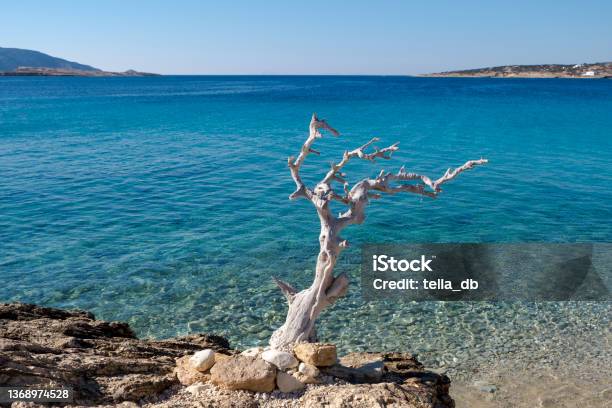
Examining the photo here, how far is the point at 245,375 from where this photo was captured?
7707 mm

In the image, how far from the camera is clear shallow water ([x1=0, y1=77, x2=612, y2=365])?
14.6 m

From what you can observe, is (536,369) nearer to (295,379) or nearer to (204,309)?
(295,379)

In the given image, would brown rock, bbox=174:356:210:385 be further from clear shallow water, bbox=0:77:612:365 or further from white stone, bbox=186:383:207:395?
clear shallow water, bbox=0:77:612:365

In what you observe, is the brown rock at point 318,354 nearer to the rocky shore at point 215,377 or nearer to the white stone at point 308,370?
the rocky shore at point 215,377

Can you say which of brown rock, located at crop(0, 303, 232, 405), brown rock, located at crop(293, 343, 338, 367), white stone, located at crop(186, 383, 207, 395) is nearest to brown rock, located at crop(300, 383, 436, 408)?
brown rock, located at crop(293, 343, 338, 367)

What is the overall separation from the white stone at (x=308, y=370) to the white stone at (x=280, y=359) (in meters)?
0.14

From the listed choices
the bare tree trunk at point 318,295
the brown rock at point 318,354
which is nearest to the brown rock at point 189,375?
the bare tree trunk at point 318,295

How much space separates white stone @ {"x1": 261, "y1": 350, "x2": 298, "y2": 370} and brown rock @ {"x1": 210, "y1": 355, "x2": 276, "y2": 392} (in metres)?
0.20

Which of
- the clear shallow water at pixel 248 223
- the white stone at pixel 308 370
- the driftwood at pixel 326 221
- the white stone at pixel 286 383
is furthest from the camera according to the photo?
the clear shallow water at pixel 248 223

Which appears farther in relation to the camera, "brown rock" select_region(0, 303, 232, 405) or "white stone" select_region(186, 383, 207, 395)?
"white stone" select_region(186, 383, 207, 395)

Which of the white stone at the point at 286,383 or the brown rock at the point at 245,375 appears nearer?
the brown rock at the point at 245,375

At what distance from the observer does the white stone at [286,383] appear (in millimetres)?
7809

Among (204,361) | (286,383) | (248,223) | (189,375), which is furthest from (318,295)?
(248,223)

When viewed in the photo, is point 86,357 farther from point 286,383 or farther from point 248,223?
point 248,223
